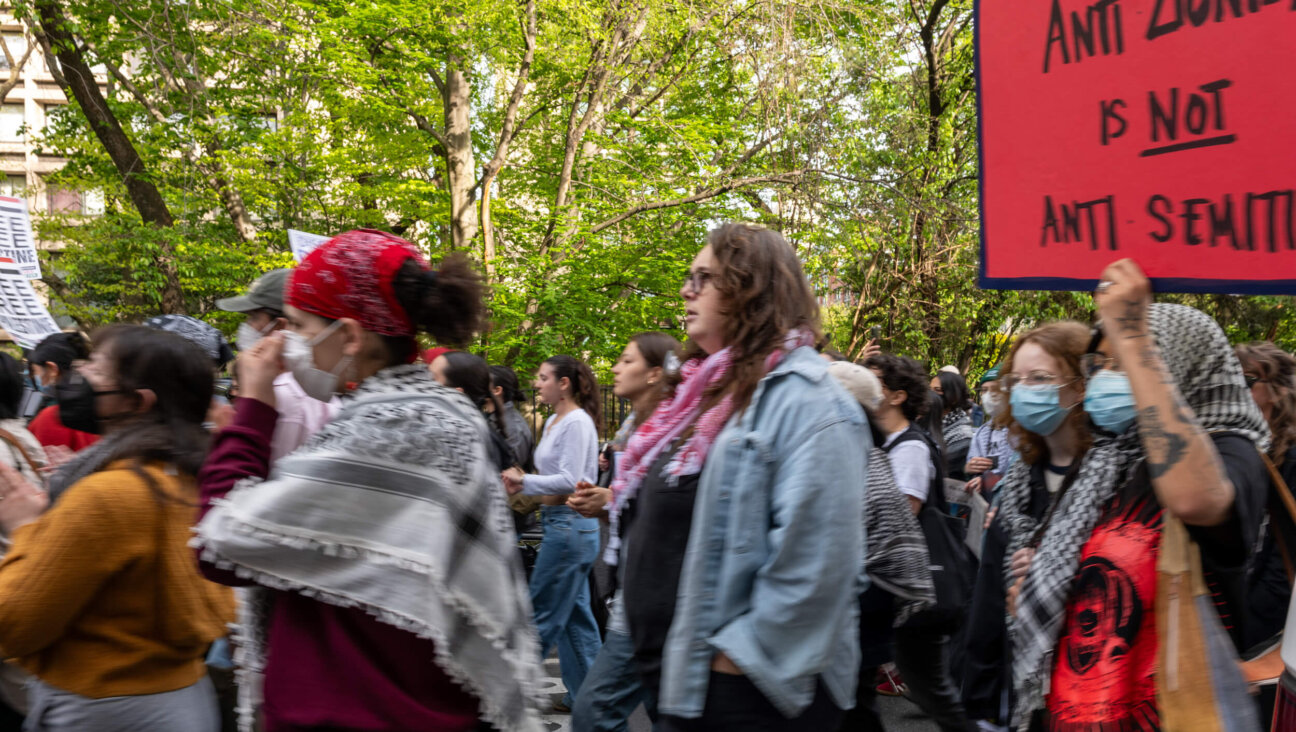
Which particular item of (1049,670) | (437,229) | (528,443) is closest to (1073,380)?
(1049,670)

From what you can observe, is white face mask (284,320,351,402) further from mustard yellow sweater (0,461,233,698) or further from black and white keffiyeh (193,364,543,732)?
mustard yellow sweater (0,461,233,698)

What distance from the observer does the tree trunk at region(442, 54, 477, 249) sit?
1421cm

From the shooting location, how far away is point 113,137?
49.1 feet

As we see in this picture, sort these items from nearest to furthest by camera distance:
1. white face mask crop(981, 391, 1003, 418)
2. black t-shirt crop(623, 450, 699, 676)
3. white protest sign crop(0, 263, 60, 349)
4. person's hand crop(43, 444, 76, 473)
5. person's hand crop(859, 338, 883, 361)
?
1. black t-shirt crop(623, 450, 699, 676)
2. white face mask crop(981, 391, 1003, 418)
3. person's hand crop(43, 444, 76, 473)
4. person's hand crop(859, 338, 883, 361)
5. white protest sign crop(0, 263, 60, 349)

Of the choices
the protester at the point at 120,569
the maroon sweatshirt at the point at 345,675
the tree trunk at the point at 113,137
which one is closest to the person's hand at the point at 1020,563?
the maroon sweatshirt at the point at 345,675

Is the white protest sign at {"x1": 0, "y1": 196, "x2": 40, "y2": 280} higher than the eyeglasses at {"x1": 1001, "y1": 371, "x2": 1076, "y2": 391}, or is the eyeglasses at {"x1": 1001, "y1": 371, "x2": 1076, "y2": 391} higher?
the white protest sign at {"x1": 0, "y1": 196, "x2": 40, "y2": 280}

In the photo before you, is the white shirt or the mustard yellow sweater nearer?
the mustard yellow sweater

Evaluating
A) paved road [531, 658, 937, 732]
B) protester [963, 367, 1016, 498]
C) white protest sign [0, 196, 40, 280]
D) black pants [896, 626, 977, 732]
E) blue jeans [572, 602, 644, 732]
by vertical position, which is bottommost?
paved road [531, 658, 937, 732]

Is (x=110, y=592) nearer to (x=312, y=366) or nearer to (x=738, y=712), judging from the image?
(x=312, y=366)

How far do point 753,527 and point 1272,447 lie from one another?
9.69 ft

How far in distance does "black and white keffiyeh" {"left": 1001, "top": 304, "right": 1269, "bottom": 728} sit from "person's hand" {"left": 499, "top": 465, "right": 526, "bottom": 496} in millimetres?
3130

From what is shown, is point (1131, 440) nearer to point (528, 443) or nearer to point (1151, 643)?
point (1151, 643)

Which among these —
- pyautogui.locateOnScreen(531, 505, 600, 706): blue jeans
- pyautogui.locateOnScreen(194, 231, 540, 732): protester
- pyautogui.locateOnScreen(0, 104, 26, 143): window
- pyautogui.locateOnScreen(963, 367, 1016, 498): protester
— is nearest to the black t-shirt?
pyautogui.locateOnScreen(194, 231, 540, 732): protester

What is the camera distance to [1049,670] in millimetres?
2367
